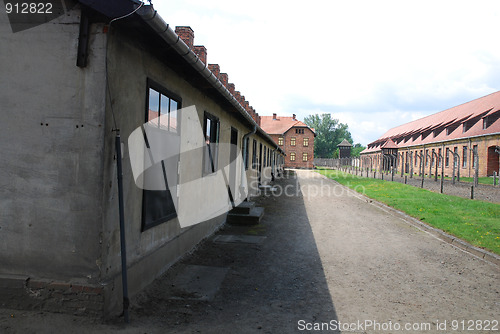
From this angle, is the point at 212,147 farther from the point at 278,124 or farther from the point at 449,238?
the point at 278,124

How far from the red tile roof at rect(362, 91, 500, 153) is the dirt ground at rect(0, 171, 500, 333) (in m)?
29.9

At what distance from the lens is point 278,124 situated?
218 ft

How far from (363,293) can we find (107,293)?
3.33 metres

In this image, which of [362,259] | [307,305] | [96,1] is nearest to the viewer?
[96,1]

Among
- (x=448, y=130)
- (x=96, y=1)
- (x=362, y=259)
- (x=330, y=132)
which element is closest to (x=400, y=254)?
(x=362, y=259)

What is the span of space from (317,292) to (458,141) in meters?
38.7

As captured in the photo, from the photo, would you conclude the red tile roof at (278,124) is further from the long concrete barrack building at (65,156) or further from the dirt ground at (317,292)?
the long concrete barrack building at (65,156)

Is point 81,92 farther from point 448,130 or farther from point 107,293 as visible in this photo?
point 448,130

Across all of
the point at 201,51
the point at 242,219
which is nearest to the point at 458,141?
the point at 242,219

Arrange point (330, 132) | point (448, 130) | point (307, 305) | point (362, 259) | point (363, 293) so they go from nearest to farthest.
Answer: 1. point (307, 305)
2. point (363, 293)
3. point (362, 259)
4. point (448, 130)
5. point (330, 132)

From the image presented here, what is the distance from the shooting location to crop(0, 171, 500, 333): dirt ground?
11.2ft

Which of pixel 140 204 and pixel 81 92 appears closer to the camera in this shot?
pixel 81 92

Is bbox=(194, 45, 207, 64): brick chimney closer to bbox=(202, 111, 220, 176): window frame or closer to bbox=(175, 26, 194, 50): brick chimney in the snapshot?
bbox=(175, 26, 194, 50): brick chimney

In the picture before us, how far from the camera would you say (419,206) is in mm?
12234
